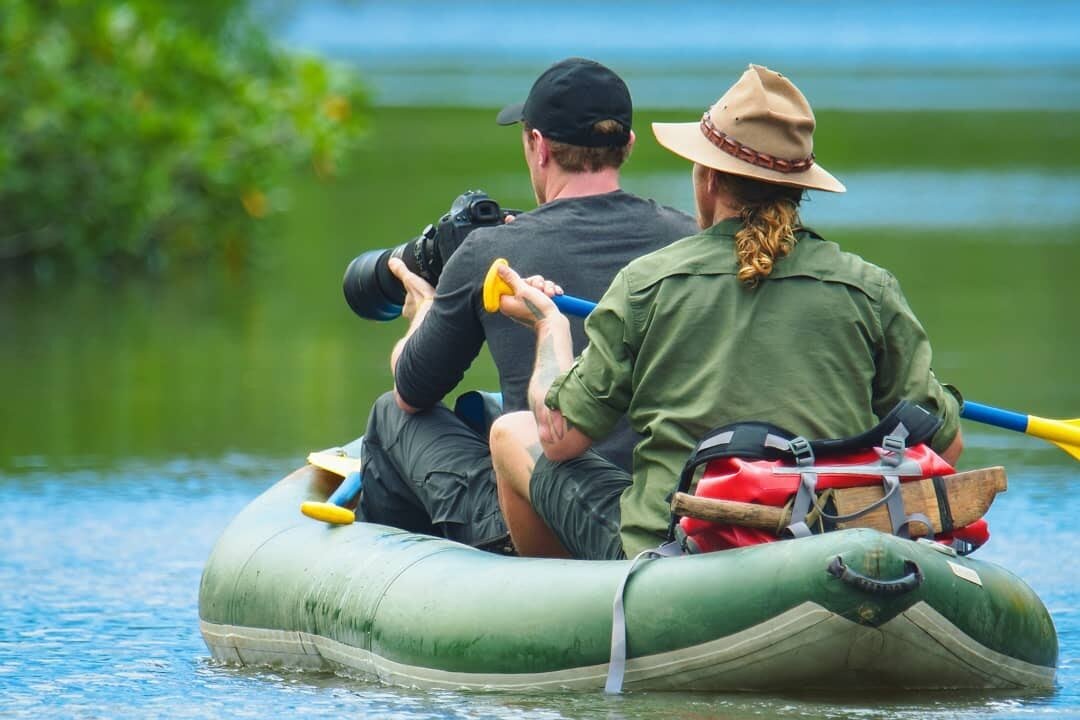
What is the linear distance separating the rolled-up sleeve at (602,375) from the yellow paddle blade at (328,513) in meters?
0.99

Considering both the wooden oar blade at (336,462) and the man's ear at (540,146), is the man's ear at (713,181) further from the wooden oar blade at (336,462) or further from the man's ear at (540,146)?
the wooden oar blade at (336,462)

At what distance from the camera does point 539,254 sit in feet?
15.9

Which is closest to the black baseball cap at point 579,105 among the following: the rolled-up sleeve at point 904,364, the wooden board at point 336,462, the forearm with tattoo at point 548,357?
the forearm with tattoo at point 548,357

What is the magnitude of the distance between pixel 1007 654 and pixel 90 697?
196 cm

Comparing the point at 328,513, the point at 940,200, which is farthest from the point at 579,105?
the point at 940,200

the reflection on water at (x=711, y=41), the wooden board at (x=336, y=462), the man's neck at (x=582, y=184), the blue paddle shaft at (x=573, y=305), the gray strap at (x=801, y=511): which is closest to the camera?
the gray strap at (x=801, y=511)

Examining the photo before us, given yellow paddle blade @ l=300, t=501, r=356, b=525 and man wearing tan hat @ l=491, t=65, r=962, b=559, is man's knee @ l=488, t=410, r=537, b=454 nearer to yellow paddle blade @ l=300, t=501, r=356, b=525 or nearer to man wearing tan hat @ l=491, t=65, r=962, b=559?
man wearing tan hat @ l=491, t=65, r=962, b=559

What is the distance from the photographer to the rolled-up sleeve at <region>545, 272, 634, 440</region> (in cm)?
429

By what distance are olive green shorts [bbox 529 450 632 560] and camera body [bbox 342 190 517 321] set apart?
70cm

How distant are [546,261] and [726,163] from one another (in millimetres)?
696

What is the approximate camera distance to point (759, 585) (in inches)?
163

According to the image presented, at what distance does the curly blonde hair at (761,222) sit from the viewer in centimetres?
421

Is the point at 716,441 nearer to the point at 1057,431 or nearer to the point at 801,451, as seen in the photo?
the point at 801,451

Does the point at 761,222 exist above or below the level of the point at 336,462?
above
